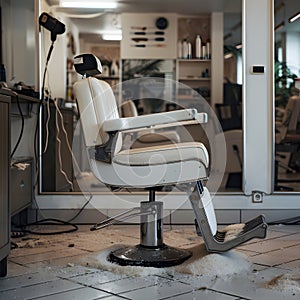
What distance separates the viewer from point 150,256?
2518mm

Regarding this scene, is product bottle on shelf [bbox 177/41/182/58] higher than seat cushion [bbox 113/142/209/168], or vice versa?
product bottle on shelf [bbox 177/41/182/58]

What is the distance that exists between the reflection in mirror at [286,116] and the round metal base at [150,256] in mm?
1524

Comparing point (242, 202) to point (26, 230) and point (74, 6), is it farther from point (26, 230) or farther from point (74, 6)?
point (74, 6)

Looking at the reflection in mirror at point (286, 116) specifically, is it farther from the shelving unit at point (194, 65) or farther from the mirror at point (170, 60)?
the shelving unit at point (194, 65)

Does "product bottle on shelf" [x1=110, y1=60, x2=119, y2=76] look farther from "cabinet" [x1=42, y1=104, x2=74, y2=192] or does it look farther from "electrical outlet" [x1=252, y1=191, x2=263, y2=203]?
"electrical outlet" [x1=252, y1=191, x2=263, y2=203]

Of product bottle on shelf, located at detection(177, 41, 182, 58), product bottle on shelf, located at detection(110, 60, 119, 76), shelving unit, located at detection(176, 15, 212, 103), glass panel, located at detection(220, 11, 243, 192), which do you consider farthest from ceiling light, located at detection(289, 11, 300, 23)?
product bottle on shelf, located at detection(110, 60, 119, 76)

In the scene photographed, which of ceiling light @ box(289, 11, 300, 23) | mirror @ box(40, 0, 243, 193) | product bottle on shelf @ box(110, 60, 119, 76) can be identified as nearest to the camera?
ceiling light @ box(289, 11, 300, 23)

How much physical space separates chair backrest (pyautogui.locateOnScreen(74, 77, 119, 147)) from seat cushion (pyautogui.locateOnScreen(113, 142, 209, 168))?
0.15 metres

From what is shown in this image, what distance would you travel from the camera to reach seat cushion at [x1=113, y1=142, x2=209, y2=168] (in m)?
2.35

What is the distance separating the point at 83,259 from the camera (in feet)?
8.63

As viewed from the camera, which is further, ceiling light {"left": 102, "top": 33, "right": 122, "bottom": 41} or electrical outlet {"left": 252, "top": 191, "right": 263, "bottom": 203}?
ceiling light {"left": 102, "top": 33, "right": 122, "bottom": 41}

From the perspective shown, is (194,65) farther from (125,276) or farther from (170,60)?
(125,276)

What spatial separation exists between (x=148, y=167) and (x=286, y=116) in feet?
10.6

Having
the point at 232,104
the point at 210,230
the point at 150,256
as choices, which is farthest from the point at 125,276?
the point at 232,104
